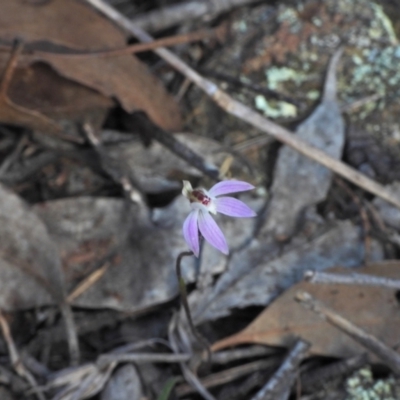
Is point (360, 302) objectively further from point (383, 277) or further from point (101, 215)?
point (101, 215)

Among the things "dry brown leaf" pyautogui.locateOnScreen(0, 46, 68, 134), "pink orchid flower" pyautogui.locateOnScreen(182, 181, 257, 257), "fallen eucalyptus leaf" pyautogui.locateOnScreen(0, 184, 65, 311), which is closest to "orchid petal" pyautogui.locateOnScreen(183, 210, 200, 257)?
"pink orchid flower" pyautogui.locateOnScreen(182, 181, 257, 257)

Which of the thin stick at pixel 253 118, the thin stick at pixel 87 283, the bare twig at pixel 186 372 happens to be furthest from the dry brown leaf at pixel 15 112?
the bare twig at pixel 186 372

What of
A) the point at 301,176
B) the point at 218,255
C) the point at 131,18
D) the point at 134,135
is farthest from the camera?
the point at 131,18

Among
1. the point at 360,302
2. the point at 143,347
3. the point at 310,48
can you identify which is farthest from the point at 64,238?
the point at 310,48

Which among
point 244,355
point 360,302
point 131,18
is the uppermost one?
point 131,18

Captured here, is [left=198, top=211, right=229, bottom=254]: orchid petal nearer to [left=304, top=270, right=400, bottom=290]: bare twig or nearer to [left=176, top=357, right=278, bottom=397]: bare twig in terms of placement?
[left=304, top=270, right=400, bottom=290]: bare twig

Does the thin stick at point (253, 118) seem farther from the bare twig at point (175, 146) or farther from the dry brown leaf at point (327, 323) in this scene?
the dry brown leaf at point (327, 323)

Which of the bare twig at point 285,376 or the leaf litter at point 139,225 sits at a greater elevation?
the leaf litter at point 139,225

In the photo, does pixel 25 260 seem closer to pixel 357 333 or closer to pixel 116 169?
pixel 116 169
